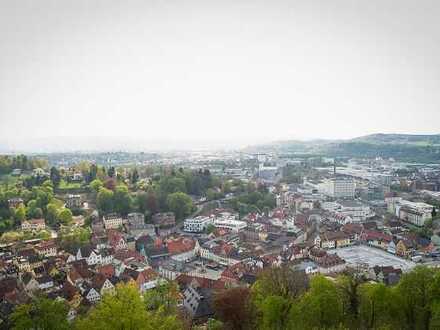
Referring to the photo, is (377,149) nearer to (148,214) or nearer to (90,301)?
(148,214)

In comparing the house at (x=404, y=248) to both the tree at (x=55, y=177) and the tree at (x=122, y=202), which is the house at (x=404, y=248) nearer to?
the tree at (x=122, y=202)

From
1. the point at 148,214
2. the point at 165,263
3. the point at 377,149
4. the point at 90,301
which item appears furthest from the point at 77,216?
the point at 377,149

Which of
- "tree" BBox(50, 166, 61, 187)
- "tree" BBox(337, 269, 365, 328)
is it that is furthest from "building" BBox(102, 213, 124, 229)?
"tree" BBox(337, 269, 365, 328)

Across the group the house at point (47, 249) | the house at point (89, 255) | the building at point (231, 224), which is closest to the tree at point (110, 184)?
the building at point (231, 224)

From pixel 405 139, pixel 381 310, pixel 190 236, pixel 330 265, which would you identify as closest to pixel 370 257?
pixel 330 265

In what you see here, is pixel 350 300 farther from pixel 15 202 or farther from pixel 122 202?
pixel 15 202

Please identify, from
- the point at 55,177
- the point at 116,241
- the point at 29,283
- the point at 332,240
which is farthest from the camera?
the point at 55,177
